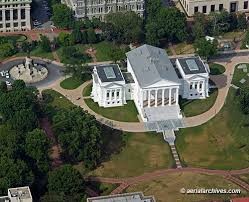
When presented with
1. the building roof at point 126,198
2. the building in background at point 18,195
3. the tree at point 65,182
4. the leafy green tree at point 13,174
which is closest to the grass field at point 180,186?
the tree at point 65,182

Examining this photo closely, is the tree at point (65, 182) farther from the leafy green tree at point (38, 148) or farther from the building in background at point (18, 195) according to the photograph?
the building in background at point (18, 195)

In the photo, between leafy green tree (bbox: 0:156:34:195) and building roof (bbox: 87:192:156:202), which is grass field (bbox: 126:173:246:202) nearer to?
building roof (bbox: 87:192:156:202)

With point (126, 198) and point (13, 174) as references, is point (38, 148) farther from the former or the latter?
point (126, 198)

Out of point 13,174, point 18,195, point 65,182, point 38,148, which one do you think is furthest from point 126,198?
point 38,148

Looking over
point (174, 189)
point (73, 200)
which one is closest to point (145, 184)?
point (174, 189)

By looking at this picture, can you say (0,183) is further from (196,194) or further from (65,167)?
(196,194)

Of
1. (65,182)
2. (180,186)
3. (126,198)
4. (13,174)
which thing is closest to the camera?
(126,198)

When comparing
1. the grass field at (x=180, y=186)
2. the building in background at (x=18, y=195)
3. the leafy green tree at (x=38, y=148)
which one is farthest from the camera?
the leafy green tree at (x=38, y=148)
